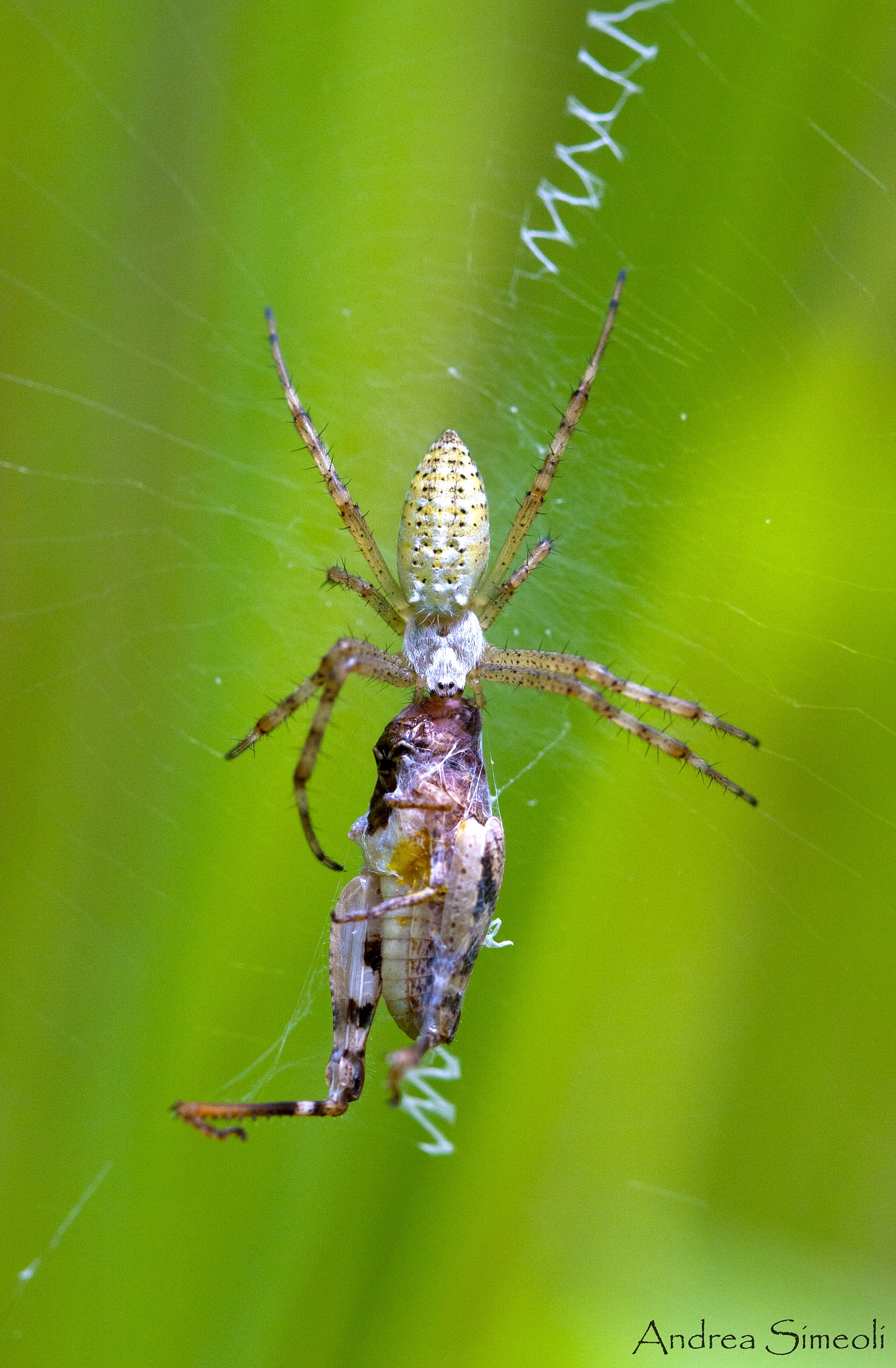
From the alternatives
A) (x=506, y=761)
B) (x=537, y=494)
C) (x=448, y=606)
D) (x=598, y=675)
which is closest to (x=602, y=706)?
(x=598, y=675)

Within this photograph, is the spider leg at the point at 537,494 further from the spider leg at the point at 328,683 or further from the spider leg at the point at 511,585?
the spider leg at the point at 328,683

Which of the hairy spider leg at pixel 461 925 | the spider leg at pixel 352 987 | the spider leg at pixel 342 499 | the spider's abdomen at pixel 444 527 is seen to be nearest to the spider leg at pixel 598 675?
the spider's abdomen at pixel 444 527

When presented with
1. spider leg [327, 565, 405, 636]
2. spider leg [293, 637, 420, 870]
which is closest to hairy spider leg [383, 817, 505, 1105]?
spider leg [293, 637, 420, 870]

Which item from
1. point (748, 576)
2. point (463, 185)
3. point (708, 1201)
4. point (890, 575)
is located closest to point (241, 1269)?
point (708, 1201)

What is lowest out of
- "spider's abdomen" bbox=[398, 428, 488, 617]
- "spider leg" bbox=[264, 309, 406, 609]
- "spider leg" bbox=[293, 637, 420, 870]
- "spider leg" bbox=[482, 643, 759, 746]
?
"spider leg" bbox=[293, 637, 420, 870]

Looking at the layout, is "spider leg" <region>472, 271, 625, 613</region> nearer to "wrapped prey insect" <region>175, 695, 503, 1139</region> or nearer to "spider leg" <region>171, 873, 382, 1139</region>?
"wrapped prey insect" <region>175, 695, 503, 1139</region>

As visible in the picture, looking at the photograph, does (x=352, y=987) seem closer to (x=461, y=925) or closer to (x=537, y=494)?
(x=461, y=925)

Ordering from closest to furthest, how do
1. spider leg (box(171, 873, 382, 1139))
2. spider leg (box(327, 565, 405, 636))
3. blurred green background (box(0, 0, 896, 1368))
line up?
blurred green background (box(0, 0, 896, 1368)) → spider leg (box(171, 873, 382, 1139)) → spider leg (box(327, 565, 405, 636))
